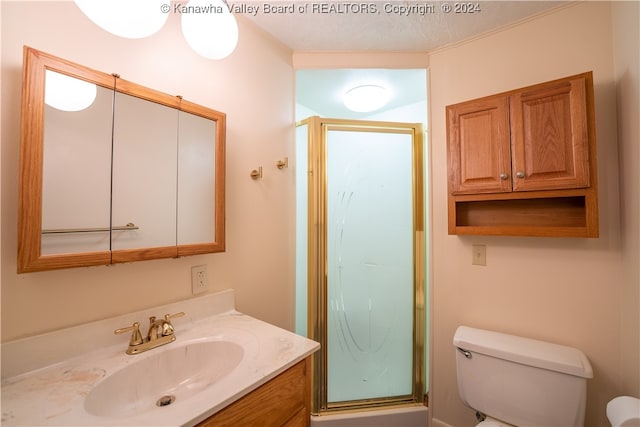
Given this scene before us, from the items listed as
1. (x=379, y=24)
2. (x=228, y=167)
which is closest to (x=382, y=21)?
(x=379, y=24)

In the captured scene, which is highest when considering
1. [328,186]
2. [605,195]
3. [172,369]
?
[328,186]

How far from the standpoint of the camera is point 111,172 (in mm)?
822

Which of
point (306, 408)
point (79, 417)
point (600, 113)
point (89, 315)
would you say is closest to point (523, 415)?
point (306, 408)

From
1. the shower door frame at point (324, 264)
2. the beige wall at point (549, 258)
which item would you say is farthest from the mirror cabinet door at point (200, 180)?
the beige wall at point (549, 258)

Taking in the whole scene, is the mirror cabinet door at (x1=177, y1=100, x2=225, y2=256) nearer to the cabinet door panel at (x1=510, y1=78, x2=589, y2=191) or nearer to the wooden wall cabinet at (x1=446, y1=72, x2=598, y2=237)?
the wooden wall cabinet at (x1=446, y1=72, x2=598, y2=237)

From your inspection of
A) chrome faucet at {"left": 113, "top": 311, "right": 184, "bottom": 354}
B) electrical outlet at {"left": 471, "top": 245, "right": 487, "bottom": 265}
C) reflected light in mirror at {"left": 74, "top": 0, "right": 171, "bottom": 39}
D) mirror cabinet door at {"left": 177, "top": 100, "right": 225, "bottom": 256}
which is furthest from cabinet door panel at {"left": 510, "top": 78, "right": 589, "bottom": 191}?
chrome faucet at {"left": 113, "top": 311, "right": 184, "bottom": 354}

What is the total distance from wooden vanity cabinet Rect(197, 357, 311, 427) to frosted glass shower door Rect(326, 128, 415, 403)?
819mm

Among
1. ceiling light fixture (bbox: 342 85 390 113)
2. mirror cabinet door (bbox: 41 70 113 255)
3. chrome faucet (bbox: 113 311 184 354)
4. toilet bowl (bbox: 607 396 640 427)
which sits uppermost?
ceiling light fixture (bbox: 342 85 390 113)

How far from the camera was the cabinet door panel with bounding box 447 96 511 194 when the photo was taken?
1.19 metres

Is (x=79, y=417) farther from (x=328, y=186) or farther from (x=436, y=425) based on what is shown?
(x=436, y=425)

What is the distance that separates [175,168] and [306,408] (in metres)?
1.02

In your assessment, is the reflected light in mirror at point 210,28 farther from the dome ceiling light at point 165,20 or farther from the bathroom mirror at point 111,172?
the bathroom mirror at point 111,172

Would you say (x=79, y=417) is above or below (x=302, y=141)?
below

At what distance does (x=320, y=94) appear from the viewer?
1966mm
